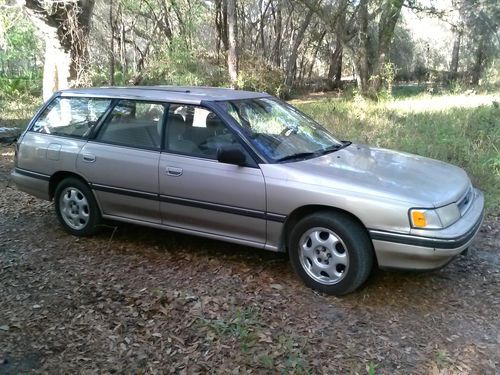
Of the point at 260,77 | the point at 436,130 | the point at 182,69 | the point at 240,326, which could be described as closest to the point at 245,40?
the point at 260,77

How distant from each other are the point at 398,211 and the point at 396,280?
942 millimetres

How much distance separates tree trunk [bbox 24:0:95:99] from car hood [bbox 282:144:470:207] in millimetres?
7318

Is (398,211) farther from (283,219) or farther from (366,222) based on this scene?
(283,219)

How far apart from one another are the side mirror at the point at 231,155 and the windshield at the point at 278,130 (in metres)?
0.19

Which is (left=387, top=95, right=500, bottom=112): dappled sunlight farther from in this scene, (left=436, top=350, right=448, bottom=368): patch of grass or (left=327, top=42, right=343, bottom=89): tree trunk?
(left=327, top=42, right=343, bottom=89): tree trunk

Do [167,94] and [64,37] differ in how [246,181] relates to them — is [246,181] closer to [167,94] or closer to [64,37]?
[167,94]

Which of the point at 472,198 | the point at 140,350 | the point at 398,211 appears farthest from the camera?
the point at 472,198

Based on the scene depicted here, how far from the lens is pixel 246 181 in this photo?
4.11m

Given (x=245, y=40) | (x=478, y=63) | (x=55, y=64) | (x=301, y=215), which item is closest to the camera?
(x=301, y=215)

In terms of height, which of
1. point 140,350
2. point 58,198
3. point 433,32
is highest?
point 433,32

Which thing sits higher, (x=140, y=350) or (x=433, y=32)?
(x=433, y=32)

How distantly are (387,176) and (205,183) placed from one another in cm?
156

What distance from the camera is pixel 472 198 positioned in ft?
14.1

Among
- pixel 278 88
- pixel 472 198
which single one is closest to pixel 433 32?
pixel 278 88
